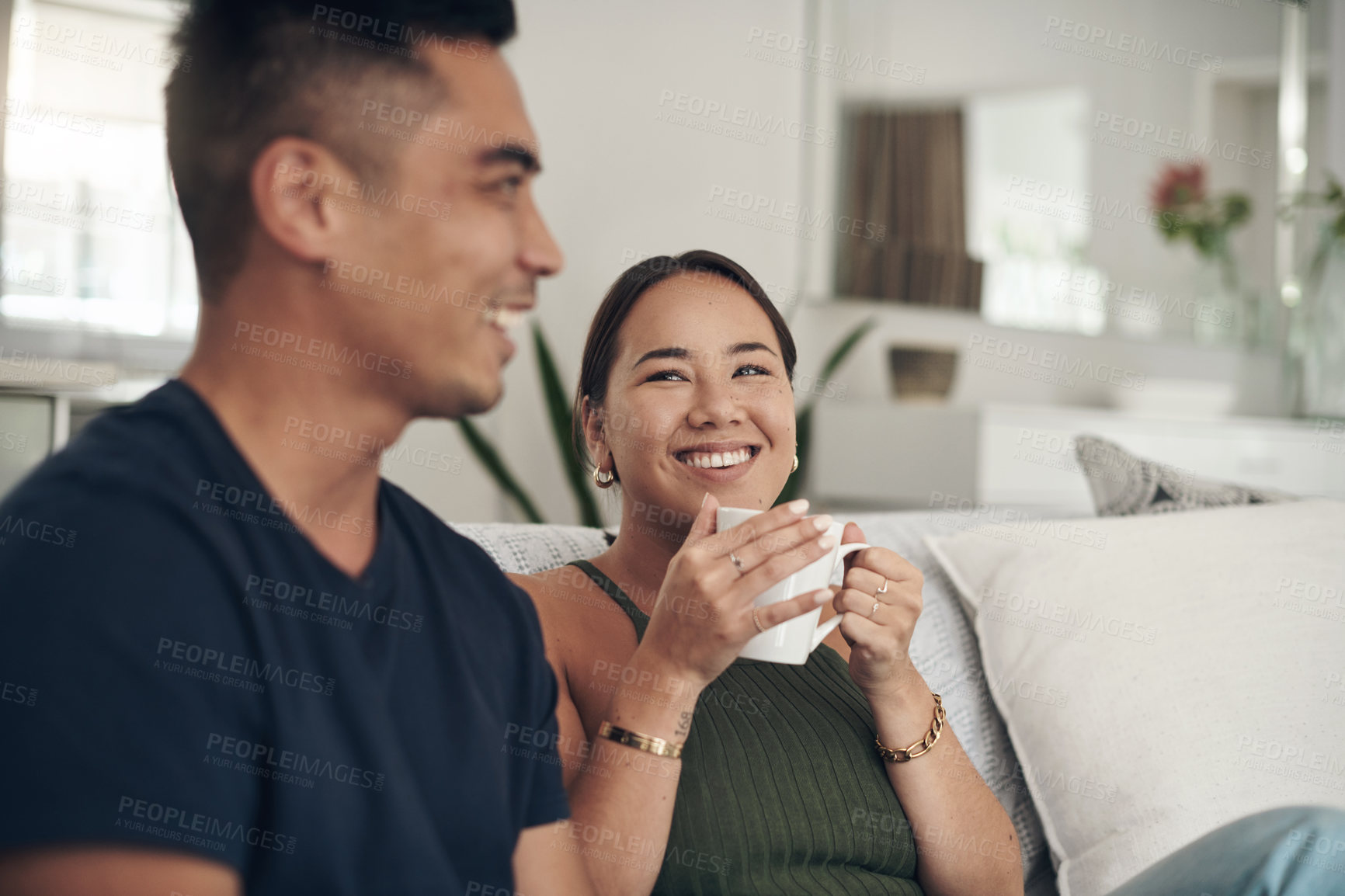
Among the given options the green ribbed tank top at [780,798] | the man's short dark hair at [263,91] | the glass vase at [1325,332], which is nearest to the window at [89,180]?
the green ribbed tank top at [780,798]

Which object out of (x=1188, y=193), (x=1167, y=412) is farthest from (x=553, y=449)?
(x=1188, y=193)

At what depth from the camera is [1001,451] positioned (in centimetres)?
300

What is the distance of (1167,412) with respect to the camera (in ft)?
11.9

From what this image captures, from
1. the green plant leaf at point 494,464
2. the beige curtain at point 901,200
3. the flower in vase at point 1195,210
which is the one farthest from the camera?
the flower in vase at point 1195,210

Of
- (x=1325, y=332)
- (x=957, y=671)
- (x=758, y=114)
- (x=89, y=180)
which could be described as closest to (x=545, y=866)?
(x=957, y=671)

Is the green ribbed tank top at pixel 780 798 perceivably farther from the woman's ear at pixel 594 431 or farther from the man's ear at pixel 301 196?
the man's ear at pixel 301 196

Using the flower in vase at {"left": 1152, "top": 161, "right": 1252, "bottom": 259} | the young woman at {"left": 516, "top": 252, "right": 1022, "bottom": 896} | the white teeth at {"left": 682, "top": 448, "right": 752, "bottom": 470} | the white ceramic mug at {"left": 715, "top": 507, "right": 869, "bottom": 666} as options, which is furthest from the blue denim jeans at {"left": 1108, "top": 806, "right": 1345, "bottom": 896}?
the flower in vase at {"left": 1152, "top": 161, "right": 1252, "bottom": 259}

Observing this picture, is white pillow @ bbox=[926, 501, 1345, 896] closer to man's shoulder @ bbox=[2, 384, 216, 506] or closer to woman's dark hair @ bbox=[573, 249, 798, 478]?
woman's dark hair @ bbox=[573, 249, 798, 478]

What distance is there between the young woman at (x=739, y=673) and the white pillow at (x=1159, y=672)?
0.24m

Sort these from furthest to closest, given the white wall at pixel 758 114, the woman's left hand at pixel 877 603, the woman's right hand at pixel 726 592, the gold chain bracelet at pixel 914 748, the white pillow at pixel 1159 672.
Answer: the white wall at pixel 758 114 → the white pillow at pixel 1159 672 → the gold chain bracelet at pixel 914 748 → the woman's left hand at pixel 877 603 → the woman's right hand at pixel 726 592

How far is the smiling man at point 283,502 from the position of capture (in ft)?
1.22

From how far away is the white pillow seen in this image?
46.7 inches

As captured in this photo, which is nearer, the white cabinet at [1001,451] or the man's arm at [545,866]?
the man's arm at [545,866]

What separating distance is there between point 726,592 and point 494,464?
6.90 feet
